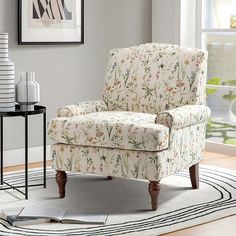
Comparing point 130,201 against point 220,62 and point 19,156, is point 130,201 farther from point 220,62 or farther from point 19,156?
point 220,62

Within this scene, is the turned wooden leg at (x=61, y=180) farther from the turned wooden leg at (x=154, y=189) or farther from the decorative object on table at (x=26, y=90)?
the turned wooden leg at (x=154, y=189)

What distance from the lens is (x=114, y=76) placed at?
4.20 metres

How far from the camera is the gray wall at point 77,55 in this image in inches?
185

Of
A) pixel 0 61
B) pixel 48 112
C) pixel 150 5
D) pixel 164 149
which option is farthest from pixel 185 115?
pixel 150 5

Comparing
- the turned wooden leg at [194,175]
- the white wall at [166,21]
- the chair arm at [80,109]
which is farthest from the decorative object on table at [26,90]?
the white wall at [166,21]

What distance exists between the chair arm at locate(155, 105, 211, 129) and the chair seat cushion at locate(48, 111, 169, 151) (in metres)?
0.06

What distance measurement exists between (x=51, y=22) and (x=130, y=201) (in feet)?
5.66

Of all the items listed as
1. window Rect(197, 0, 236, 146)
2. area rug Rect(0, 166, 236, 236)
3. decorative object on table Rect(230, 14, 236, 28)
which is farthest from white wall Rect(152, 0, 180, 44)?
area rug Rect(0, 166, 236, 236)

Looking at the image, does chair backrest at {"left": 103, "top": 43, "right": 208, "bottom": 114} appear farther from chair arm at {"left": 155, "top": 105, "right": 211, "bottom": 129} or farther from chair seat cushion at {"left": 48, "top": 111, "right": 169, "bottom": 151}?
chair seat cushion at {"left": 48, "top": 111, "right": 169, "bottom": 151}

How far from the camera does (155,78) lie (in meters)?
4.04

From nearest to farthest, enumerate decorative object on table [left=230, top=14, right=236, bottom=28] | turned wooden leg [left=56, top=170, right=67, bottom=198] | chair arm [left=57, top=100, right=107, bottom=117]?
1. turned wooden leg [left=56, top=170, right=67, bottom=198]
2. chair arm [left=57, top=100, right=107, bottom=117]
3. decorative object on table [left=230, top=14, right=236, bottom=28]

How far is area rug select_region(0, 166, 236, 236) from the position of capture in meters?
3.16

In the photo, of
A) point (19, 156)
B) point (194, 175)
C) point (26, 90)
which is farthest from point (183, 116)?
point (19, 156)

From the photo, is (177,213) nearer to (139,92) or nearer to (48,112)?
(139,92)
